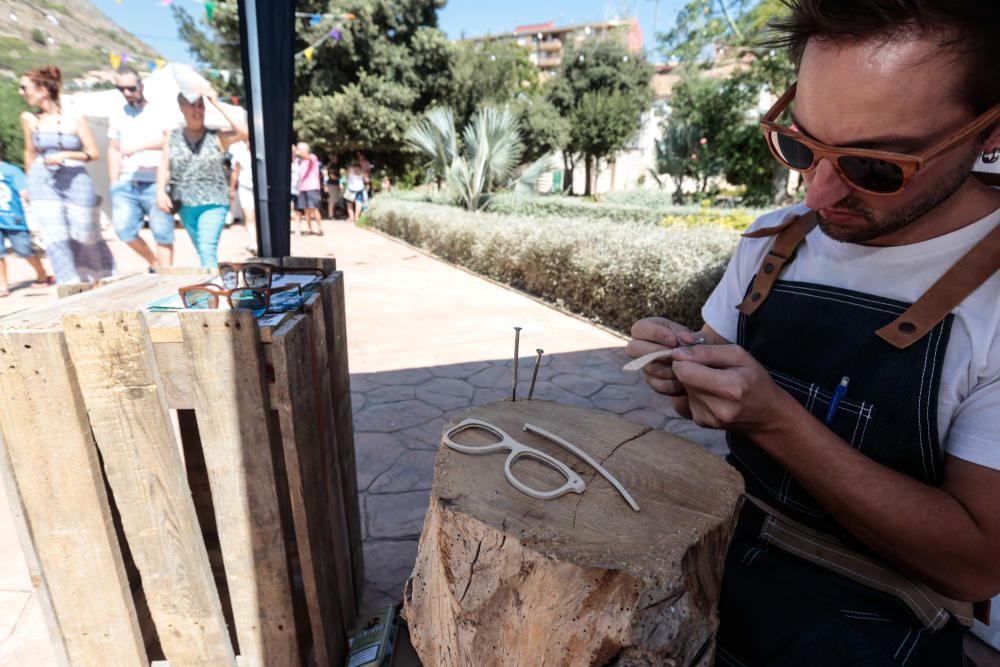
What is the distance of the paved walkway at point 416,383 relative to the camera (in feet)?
7.06

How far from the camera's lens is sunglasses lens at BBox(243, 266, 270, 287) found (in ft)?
5.16

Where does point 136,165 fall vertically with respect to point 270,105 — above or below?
below

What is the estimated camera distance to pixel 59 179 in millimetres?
4359

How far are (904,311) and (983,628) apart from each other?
1472mm

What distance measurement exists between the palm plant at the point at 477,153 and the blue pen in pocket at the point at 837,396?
12764 millimetres

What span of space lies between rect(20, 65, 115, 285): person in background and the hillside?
0.74ft

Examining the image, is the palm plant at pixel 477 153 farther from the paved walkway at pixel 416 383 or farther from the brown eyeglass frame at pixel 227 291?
the brown eyeglass frame at pixel 227 291

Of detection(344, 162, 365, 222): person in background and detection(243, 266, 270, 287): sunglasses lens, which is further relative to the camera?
detection(344, 162, 365, 222): person in background

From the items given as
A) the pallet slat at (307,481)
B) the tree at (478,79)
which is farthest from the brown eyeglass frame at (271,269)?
the tree at (478,79)

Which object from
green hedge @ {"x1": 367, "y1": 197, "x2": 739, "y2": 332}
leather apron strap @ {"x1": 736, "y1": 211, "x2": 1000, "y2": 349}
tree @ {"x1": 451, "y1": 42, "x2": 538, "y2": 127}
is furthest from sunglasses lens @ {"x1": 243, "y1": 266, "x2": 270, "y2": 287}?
tree @ {"x1": 451, "y1": 42, "x2": 538, "y2": 127}

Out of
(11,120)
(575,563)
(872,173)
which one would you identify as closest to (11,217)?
(11,120)

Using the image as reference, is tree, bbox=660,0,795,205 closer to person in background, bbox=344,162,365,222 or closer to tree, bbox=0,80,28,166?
person in background, bbox=344,162,365,222

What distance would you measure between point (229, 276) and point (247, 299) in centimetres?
27

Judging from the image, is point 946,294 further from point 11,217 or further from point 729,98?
point 729,98
